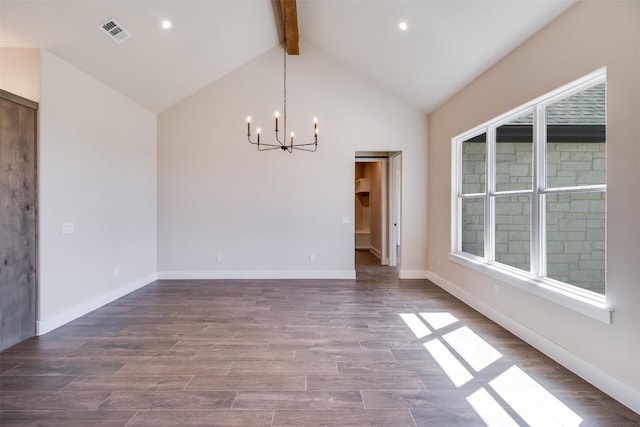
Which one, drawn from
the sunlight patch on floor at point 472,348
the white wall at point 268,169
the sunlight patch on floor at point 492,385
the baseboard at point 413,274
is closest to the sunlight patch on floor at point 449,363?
the sunlight patch on floor at point 492,385

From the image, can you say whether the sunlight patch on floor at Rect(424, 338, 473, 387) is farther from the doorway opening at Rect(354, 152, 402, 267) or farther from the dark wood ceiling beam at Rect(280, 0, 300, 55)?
the dark wood ceiling beam at Rect(280, 0, 300, 55)

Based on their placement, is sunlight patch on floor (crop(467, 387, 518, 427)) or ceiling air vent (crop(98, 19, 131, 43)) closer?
sunlight patch on floor (crop(467, 387, 518, 427))

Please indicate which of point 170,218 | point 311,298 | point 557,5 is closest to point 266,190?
point 170,218

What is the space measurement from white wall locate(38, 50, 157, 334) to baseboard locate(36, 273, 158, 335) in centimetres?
1

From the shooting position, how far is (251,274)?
5914 millimetres

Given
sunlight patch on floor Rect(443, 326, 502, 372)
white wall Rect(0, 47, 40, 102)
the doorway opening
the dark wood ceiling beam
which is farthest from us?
the doorway opening

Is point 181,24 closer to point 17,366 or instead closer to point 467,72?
point 467,72

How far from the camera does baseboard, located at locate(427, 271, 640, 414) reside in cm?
215

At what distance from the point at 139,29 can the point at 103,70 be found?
0.76m

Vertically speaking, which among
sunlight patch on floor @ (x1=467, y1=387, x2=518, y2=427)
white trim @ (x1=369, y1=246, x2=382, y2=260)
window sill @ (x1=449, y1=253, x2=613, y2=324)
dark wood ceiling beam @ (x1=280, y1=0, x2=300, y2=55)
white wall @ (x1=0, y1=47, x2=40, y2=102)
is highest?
dark wood ceiling beam @ (x1=280, y1=0, x2=300, y2=55)

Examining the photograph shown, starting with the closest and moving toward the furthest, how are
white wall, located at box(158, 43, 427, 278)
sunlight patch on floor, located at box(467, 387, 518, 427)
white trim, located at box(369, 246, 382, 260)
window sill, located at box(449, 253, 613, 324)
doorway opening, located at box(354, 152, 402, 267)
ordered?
sunlight patch on floor, located at box(467, 387, 518, 427)
window sill, located at box(449, 253, 613, 324)
white wall, located at box(158, 43, 427, 278)
doorway opening, located at box(354, 152, 402, 267)
white trim, located at box(369, 246, 382, 260)

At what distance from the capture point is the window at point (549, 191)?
8.52 feet

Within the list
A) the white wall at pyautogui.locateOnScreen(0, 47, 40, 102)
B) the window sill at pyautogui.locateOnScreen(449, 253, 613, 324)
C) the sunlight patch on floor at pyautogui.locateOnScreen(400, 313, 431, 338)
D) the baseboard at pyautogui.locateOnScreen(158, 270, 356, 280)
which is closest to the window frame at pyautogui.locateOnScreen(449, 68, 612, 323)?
the window sill at pyautogui.locateOnScreen(449, 253, 613, 324)

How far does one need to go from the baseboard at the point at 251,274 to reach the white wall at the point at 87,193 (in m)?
0.55
